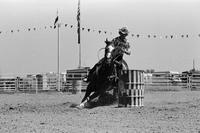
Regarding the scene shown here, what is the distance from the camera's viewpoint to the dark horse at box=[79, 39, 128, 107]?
1650 cm

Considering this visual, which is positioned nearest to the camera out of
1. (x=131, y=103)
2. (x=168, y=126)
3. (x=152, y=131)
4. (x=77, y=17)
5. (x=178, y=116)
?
(x=152, y=131)

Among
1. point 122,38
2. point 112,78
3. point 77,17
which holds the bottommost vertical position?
point 112,78

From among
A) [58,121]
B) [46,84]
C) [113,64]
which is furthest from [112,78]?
[46,84]

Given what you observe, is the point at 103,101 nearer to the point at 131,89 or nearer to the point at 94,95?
the point at 94,95

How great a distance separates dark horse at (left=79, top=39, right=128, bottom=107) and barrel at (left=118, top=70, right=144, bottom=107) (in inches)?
11.2

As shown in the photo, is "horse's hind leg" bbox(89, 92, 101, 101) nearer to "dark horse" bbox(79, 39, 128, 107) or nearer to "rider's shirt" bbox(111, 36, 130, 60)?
"dark horse" bbox(79, 39, 128, 107)

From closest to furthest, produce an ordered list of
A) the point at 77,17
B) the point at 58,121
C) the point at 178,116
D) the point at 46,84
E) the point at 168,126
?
1. the point at 168,126
2. the point at 58,121
3. the point at 178,116
4. the point at 46,84
5. the point at 77,17

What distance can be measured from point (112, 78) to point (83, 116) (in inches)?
135

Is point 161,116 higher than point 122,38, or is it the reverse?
point 122,38

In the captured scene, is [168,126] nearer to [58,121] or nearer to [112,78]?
[58,121]

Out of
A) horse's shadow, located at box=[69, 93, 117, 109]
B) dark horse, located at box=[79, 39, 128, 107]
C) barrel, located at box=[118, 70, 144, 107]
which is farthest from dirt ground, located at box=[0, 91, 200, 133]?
horse's shadow, located at box=[69, 93, 117, 109]

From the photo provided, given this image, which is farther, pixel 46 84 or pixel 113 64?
pixel 46 84

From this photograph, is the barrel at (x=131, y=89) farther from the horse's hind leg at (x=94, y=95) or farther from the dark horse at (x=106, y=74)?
the horse's hind leg at (x=94, y=95)

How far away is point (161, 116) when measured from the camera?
13148mm
